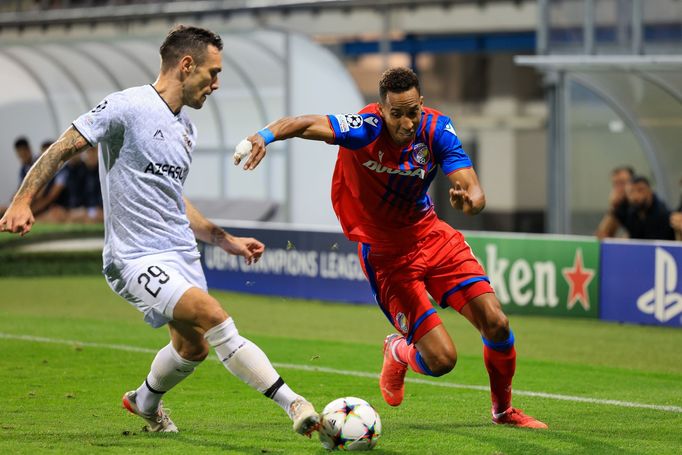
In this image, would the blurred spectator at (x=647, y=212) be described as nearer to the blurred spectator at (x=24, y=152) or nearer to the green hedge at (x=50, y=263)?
the green hedge at (x=50, y=263)

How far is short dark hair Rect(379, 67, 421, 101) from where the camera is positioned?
7.24 meters

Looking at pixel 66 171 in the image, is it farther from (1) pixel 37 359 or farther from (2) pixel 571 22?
(1) pixel 37 359

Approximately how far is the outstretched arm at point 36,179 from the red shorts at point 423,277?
210cm

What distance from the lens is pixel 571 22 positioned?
17.8m

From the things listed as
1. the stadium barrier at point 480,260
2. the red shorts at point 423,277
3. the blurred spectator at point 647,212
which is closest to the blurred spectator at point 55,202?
the stadium barrier at point 480,260

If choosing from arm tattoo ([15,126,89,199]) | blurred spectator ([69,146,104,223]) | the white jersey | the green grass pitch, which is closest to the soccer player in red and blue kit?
the green grass pitch

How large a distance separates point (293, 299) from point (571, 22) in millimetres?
5202

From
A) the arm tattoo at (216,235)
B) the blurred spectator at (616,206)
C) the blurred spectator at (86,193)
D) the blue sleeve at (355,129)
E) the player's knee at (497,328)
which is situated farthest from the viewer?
the blurred spectator at (86,193)

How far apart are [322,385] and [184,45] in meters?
3.70

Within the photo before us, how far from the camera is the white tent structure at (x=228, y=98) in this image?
19953mm

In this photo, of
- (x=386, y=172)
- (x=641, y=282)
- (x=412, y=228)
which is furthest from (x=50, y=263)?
(x=386, y=172)

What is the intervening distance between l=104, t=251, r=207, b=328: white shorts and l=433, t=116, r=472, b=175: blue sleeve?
4.88ft

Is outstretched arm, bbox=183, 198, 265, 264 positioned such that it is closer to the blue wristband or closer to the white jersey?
the white jersey

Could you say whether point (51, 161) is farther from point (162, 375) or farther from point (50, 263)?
point (50, 263)
